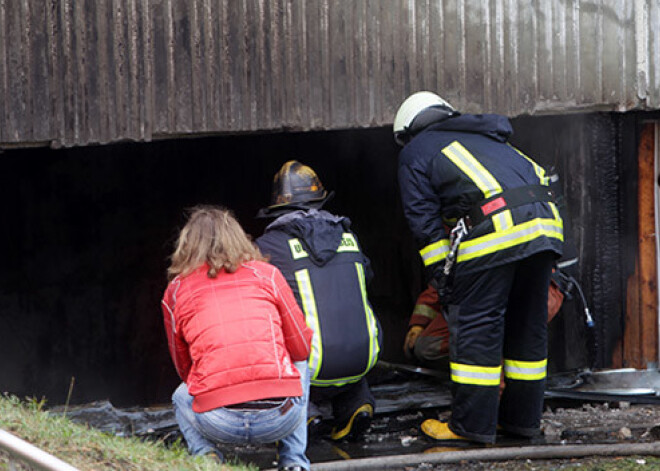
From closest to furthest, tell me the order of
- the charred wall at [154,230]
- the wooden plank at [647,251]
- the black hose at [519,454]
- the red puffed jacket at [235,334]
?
the red puffed jacket at [235,334] → the black hose at [519,454] → the wooden plank at [647,251] → the charred wall at [154,230]

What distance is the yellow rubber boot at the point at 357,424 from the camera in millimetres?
5895

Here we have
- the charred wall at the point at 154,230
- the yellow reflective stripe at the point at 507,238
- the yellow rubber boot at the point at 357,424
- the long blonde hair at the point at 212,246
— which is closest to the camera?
the long blonde hair at the point at 212,246

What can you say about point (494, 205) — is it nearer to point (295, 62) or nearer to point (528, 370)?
point (528, 370)

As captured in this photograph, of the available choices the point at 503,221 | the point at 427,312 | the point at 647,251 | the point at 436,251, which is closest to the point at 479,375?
the point at 436,251

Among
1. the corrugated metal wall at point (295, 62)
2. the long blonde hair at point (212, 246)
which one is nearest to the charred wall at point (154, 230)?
the corrugated metal wall at point (295, 62)

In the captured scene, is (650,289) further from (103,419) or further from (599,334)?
(103,419)

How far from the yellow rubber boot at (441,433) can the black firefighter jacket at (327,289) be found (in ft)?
1.87

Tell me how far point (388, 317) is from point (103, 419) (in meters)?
2.83

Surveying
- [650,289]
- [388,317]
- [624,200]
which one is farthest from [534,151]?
[388,317]

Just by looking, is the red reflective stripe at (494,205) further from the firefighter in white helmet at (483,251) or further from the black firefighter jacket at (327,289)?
the black firefighter jacket at (327,289)

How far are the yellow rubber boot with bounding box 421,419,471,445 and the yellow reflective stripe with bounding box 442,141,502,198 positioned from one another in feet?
4.76

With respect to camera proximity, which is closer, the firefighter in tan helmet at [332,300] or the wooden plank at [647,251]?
the firefighter in tan helmet at [332,300]

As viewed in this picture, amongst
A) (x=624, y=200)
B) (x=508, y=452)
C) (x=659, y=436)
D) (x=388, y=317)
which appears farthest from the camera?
(x=388, y=317)

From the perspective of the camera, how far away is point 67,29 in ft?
18.3
